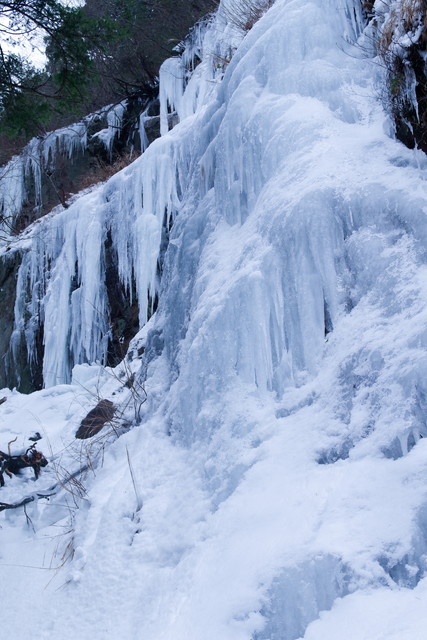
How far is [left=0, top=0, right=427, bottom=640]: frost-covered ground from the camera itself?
5.97 feet

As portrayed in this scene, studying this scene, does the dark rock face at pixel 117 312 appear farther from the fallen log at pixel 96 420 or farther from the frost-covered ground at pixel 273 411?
the frost-covered ground at pixel 273 411

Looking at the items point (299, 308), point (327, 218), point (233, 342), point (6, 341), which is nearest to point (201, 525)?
point (233, 342)

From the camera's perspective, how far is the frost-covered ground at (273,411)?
182 centimetres

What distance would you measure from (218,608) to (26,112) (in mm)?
4042

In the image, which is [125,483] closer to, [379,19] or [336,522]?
[336,522]

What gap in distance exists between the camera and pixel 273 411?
8.46 ft

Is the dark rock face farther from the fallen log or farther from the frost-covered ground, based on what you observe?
the frost-covered ground

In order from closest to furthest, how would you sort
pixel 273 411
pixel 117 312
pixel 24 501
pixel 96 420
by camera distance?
pixel 273 411, pixel 24 501, pixel 96 420, pixel 117 312

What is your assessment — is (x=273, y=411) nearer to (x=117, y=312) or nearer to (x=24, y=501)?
(x=24, y=501)

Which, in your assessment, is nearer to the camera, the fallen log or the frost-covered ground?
the frost-covered ground

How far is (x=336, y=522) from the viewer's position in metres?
1.86

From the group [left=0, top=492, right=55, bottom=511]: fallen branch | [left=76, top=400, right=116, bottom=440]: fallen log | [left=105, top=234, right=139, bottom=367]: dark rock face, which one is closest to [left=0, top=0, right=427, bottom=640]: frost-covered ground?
[left=0, top=492, right=55, bottom=511]: fallen branch

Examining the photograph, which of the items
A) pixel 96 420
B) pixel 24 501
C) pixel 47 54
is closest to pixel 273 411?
pixel 24 501

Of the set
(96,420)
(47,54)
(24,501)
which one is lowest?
(24,501)
